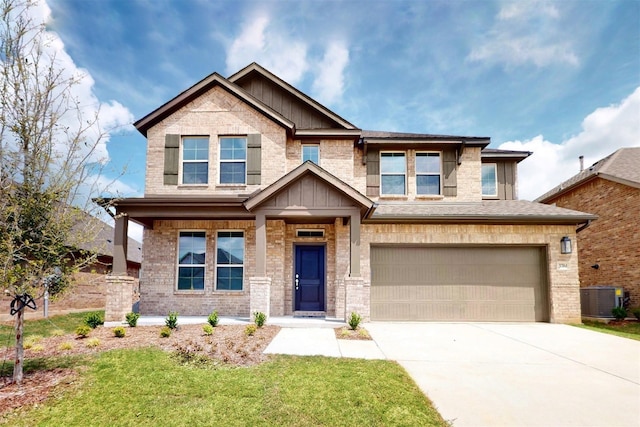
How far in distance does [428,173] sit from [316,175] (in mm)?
5073

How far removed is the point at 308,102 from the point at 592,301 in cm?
1266

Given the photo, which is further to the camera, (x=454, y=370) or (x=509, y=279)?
(x=509, y=279)

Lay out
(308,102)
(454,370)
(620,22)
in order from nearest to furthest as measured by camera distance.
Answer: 1. (454,370)
2. (620,22)
3. (308,102)

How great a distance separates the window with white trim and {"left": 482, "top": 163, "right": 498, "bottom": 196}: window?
8.27 feet

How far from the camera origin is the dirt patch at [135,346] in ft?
14.9

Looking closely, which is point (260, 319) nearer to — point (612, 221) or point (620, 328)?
point (620, 328)

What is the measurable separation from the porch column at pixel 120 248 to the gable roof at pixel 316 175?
387 cm

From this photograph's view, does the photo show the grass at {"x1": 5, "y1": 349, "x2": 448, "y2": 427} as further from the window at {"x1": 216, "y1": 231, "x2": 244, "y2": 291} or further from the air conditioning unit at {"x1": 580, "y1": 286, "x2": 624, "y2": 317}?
the air conditioning unit at {"x1": 580, "y1": 286, "x2": 624, "y2": 317}

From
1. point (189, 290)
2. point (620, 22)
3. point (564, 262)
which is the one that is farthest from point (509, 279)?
point (189, 290)

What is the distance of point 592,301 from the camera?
12.8 m

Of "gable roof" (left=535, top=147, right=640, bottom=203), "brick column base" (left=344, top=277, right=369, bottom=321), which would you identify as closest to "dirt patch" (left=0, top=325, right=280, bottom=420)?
"brick column base" (left=344, top=277, right=369, bottom=321)

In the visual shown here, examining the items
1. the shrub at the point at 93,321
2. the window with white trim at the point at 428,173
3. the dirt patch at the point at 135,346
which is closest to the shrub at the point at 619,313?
the window with white trim at the point at 428,173

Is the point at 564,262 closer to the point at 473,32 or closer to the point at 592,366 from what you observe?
the point at 592,366

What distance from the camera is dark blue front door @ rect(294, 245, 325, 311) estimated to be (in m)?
11.4
